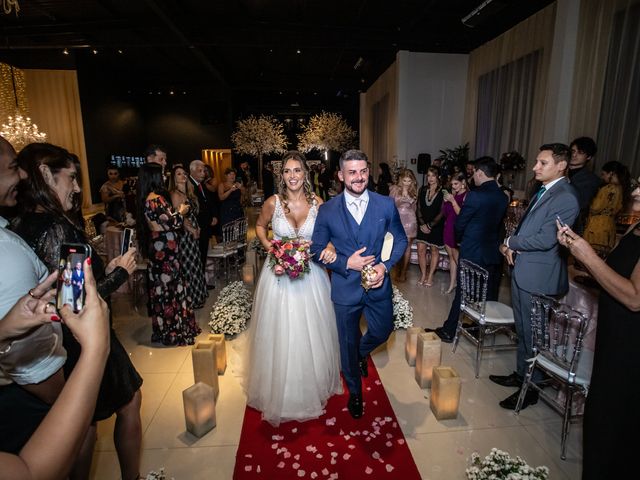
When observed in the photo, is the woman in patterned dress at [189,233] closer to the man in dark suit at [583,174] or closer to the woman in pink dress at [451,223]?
the woman in pink dress at [451,223]

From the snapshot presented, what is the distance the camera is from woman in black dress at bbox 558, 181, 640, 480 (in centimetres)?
150

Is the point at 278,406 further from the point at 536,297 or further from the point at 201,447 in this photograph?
the point at 536,297

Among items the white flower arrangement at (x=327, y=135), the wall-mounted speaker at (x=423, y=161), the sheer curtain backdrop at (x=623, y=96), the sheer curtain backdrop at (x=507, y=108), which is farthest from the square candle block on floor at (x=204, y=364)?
the white flower arrangement at (x=327, y=135)

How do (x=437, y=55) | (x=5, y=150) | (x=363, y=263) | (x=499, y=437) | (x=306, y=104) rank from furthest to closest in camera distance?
1. (x=306, y=104)
2. (x=437, y=55)
3. (x=499, y=437)
4. (x=363, y=263)
5. (x=5, y=150)

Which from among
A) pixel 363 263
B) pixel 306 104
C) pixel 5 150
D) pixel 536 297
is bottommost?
pixel 536 297

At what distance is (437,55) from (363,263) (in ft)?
33.0

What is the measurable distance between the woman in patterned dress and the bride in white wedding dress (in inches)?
66.7

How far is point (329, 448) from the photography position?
2479 mm

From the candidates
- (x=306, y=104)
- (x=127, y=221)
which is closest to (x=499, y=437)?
(x=127, y=221)

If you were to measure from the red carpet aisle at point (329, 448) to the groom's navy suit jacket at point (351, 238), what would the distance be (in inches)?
37.8

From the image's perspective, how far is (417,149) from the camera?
1072 centimetres

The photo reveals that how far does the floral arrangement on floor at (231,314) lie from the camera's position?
406 cm

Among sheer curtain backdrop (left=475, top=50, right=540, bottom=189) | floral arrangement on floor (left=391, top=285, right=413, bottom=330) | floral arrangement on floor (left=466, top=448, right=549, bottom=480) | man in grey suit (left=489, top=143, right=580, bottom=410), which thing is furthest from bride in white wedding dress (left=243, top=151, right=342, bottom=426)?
sheer curtain backdrop (left=475, top=50, right=540, bottom=189)

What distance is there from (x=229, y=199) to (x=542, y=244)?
17.5 feet
